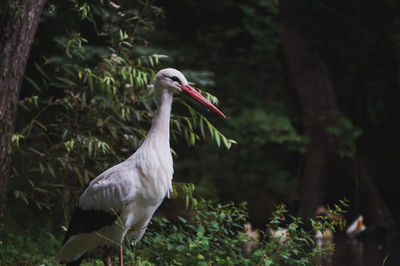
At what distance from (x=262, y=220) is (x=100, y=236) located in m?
5.81

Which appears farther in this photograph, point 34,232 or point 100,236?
point 34,232

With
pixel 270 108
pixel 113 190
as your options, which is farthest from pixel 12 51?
pixel 270 108

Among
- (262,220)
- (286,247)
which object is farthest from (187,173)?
(286,247)

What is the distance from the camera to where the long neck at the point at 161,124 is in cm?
361

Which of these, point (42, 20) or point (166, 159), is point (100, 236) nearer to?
point (166, 159)

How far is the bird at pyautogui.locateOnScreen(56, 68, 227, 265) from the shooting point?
3.52 metres

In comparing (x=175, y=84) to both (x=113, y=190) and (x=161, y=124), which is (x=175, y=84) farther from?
(x=113, y=190)

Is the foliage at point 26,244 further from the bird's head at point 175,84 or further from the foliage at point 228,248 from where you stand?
the bird's head at point 175,84

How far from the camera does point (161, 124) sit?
363 centimetres

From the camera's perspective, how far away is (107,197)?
3600 mm

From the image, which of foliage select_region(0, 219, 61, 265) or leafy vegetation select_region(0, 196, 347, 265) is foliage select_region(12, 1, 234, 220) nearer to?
foliage select_region(0, 219, 61, 265)

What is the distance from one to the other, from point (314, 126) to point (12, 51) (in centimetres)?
532

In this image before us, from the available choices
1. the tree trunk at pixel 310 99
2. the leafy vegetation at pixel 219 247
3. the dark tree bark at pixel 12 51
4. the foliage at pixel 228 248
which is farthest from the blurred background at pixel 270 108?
the foliage at pixel 228 248

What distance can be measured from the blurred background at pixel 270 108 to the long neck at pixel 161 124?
146 cm
